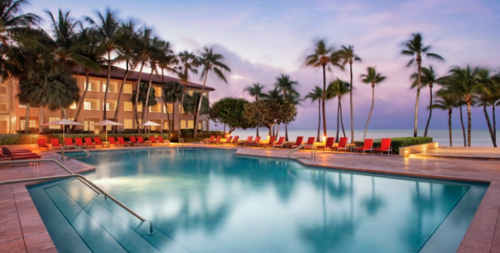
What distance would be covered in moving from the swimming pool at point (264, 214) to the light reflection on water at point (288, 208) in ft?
0.06

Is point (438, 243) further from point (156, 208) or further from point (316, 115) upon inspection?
point (316, 115)

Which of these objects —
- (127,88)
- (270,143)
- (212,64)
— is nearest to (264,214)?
(270,143)

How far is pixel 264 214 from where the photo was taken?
589cm

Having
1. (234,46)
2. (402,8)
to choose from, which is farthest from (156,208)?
(234,46)

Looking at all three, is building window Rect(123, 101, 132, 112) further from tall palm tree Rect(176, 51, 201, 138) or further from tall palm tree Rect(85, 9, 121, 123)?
tall palm tree Rect(85, 9, 121, 123)

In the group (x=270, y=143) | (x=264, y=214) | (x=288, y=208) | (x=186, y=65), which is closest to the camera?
(x=264, y=214)

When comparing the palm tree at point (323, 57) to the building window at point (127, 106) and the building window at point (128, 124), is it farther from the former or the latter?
the building window at point (128, 124)

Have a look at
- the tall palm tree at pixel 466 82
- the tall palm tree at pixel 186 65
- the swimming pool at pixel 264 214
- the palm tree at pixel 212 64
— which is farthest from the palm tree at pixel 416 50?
the tall palm tree at pixel 186 65

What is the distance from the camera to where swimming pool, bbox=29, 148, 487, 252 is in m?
4.39

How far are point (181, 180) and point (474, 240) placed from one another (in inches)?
312

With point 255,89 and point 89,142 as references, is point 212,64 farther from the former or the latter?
point 89,142

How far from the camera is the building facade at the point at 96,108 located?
2814cm

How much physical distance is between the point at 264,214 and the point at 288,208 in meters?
0.70

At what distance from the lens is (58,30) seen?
23.9m
